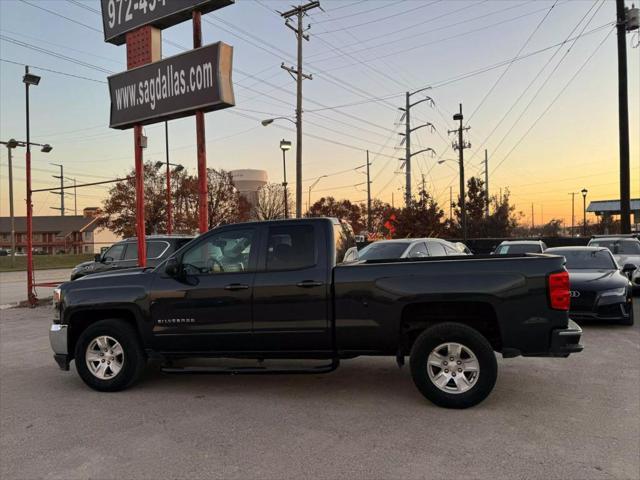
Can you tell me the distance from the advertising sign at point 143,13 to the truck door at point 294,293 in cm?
730

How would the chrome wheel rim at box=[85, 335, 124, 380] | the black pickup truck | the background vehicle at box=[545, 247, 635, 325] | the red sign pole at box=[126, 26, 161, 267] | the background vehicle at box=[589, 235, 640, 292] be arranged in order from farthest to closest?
the background vehicle at box=[589, 235, 640, 292] → the red sign pole at box=[126, 26, 161, 267] → the background vehicle at box=[545, 247, 635, 325] → the chrome wheel rim at box=[85, 335, 124, 380] → the black pickup truck

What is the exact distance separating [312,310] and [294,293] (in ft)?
0.87

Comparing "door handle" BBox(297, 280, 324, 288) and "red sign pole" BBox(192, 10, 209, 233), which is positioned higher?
"red sign pole" BBox(192, 10, 209, 233)

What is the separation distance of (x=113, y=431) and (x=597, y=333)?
785 centimetres

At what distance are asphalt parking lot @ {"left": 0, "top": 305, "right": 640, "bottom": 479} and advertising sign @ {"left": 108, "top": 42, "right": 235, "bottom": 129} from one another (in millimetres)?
5942

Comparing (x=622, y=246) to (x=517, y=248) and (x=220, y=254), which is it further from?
(x=220, y=254)

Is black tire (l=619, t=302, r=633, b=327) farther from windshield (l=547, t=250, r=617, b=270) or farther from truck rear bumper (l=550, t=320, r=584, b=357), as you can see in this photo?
truck rear bumper (l=550, t=320, r=584, b=357)

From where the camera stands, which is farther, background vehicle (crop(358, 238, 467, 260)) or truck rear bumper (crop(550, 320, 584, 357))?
background vehicle (crop(358, 238, 467, 260))

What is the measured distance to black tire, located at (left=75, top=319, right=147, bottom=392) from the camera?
18.3 feet

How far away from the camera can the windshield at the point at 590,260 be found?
9875 millimetres

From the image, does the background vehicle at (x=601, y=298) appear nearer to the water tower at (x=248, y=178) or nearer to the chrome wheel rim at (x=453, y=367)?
the chrome wheel rim at (x=453, y=367)

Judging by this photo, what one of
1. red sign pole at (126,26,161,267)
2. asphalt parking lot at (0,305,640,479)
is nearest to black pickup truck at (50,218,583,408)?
asphalt parking lot at (0,305,640,479)

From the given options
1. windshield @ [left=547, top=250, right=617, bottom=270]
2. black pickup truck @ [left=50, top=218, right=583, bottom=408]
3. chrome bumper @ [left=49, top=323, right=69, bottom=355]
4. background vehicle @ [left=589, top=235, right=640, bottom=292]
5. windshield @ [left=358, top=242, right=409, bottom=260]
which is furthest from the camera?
background vehicle @ [left=589, top=235, right=640, bottom=292]

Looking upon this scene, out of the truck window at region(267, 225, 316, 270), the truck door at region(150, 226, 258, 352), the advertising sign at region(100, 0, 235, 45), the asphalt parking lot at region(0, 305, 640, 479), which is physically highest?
the advertising sign at region(100, 0, 235, 45)
